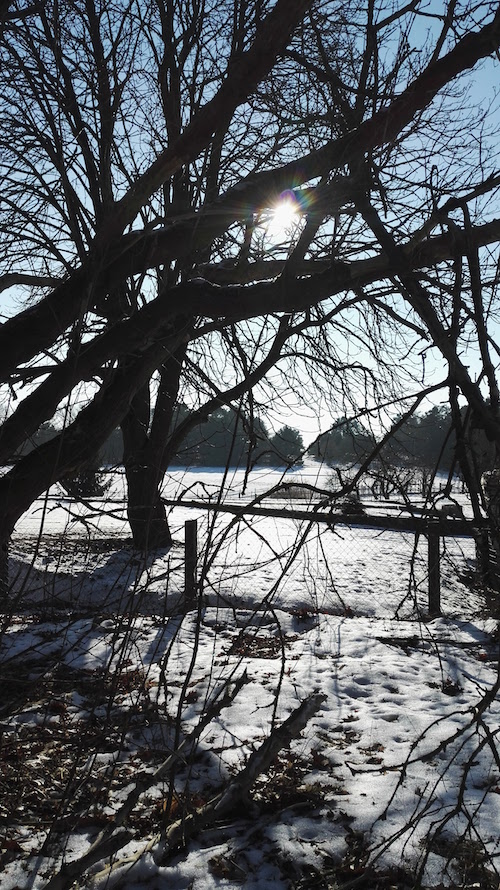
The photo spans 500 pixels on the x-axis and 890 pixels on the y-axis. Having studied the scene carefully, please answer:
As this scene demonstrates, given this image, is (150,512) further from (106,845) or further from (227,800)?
(227,800)

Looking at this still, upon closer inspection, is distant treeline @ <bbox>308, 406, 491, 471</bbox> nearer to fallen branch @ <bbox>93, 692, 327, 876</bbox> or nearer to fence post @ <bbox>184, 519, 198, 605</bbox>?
fence post @ <bbox>184, 519, 198, 605</bbox>

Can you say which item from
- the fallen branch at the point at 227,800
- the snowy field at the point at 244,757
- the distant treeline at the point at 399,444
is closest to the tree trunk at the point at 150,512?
the snowy field at the point at 244,757

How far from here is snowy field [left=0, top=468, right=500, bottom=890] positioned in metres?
2.21

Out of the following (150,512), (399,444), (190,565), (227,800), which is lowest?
(227,800)

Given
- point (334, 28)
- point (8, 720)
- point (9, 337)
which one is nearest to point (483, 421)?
point (9, 337)

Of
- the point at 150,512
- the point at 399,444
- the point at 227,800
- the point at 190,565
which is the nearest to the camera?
the point at 150,512

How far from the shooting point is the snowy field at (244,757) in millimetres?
2207

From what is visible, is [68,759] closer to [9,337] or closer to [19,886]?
[19,886]

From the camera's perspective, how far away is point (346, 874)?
255 centimetres

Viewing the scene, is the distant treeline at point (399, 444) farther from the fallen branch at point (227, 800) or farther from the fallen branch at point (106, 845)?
the fallen branch at point (227, 800)

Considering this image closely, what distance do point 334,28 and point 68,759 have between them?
6352mm

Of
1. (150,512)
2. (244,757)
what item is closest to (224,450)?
(150,512)

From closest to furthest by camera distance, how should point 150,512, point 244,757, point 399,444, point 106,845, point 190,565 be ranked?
point 150,512, point 106,845, point 244,757, point 190,565, point 399,444

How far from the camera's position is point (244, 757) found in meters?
3.60
